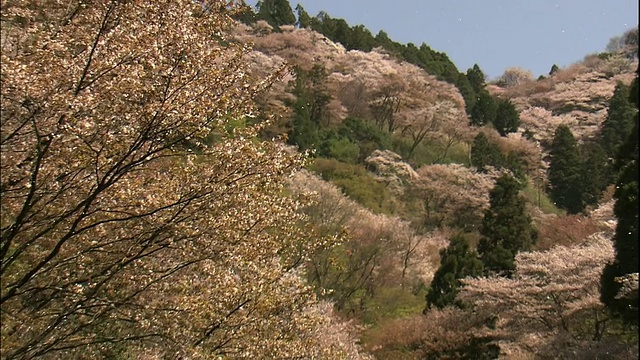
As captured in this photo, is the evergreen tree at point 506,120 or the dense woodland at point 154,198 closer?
the dense woodland at point 154,198

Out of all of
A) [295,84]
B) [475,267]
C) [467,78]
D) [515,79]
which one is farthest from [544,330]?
[515,79]

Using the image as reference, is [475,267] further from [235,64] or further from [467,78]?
[467,78]

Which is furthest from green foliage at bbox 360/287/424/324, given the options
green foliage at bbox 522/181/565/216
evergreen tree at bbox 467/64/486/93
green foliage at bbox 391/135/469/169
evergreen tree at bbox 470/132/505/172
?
evergreen tree at bbox 467/64/486/93

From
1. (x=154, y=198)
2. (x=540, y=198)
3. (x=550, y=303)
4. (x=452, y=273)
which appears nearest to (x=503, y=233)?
(x=452, y=273)

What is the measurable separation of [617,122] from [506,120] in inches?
374

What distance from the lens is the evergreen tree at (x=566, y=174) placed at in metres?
37.0

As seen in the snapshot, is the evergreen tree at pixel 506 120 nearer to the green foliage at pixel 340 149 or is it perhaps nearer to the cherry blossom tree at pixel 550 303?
the green foliage at pixel 340 149

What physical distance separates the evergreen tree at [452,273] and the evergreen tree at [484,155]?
1790cm

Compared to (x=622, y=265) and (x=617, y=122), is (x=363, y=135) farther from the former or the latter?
(x=622, y=265)

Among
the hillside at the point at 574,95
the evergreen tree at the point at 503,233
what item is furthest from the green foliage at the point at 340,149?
the hillside at the point at 574,95

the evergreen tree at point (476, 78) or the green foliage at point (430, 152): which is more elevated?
the evergreen tree at point (476, 78)

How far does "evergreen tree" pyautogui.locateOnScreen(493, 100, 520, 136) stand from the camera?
163 ft

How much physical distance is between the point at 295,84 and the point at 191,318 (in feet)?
112

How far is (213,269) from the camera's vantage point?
20.2 feet
